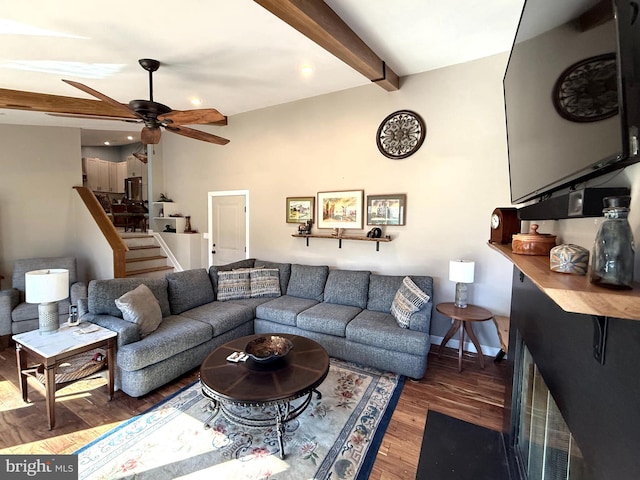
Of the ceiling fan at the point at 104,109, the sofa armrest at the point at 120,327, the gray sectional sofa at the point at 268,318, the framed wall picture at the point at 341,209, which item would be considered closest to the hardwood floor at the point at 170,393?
the gray sectional sofa at the point at 268,318

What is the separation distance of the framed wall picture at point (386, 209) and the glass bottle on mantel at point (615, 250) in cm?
288

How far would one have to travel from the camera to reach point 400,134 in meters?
Answer: 3.52

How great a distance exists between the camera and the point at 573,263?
0.85 m

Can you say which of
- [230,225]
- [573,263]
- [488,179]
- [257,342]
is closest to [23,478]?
[257,342]

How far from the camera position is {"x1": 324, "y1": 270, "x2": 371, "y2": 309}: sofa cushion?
3.50 m

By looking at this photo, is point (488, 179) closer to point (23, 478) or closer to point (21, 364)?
point (23, 478)

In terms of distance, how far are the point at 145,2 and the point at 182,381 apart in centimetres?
308

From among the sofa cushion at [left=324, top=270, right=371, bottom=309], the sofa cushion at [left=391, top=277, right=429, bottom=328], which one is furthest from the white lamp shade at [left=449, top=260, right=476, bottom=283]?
the sofa cushion at [left=324, top=270, right=371, bottom=309]

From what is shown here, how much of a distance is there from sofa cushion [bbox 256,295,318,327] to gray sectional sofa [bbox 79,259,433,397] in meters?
0.01

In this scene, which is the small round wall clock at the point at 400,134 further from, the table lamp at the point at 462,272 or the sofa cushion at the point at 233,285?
the sofa cushion at the point at 233,285

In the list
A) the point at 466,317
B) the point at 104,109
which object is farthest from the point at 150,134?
the point at 466,317

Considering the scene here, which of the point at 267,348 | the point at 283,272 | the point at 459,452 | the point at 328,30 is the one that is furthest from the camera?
the point at 283,272

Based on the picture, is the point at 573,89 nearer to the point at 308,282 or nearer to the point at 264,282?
the point at 308,282

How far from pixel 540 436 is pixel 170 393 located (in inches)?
104
